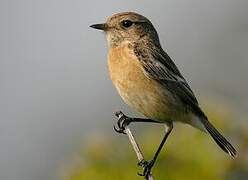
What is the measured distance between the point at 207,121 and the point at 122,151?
3.55 ft

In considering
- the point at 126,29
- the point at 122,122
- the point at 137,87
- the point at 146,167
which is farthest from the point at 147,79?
the point at 146,167

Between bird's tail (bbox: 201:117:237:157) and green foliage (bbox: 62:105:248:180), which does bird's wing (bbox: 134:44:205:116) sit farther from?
green foliage (bbox: 62:105:248:180)

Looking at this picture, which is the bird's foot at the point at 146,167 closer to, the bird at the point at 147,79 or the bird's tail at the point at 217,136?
the bird at the point at 147,79

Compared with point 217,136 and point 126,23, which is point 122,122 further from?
point 126,23

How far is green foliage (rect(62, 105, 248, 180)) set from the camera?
862 centimetres

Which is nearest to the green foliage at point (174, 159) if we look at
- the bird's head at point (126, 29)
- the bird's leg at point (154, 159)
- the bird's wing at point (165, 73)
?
the bird's leg at point (154, 159)

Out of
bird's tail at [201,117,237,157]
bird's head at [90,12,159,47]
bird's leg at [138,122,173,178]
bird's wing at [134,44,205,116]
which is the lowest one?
bird's tail at [201,117,237,157]

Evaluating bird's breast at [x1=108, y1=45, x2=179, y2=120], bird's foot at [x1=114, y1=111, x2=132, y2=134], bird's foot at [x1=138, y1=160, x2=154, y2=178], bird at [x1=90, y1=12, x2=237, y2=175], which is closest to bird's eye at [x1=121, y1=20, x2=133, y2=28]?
bird at [x1=90, y1=12, x2=237, y2=175]

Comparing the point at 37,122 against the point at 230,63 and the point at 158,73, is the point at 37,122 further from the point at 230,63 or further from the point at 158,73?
the point at 158,73

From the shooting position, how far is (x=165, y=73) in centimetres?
976

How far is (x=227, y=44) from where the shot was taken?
23516 millimetres

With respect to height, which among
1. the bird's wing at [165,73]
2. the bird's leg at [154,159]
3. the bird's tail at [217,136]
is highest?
the bird's wing at [165,73]

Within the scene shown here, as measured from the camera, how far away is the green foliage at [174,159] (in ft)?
28.3

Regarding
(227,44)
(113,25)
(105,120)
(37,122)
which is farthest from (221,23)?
(113,25)
